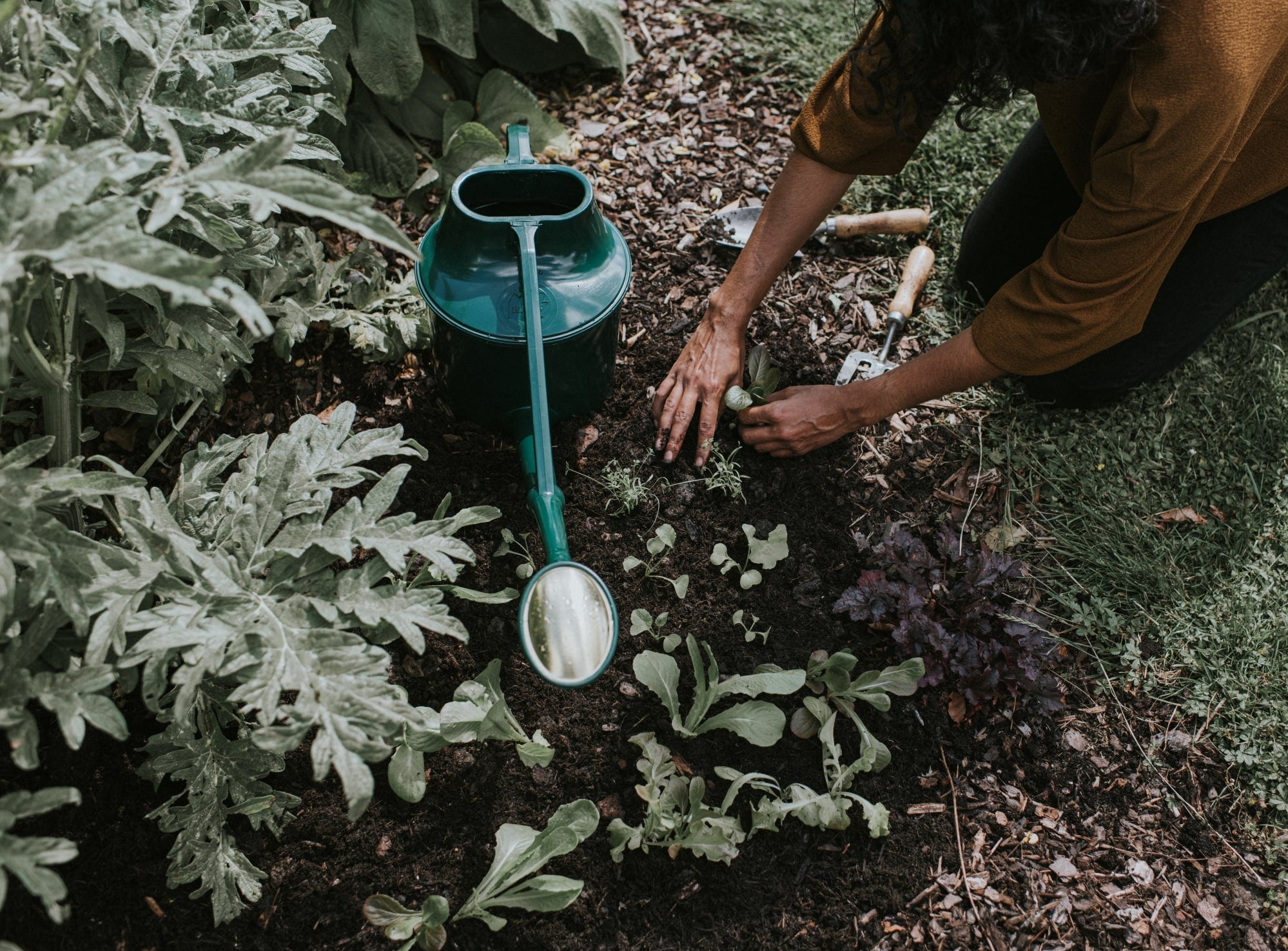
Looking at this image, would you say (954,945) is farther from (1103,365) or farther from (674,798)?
(1103,365)

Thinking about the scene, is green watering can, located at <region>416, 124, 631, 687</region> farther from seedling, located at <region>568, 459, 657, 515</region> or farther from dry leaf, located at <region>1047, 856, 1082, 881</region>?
dry leaf, located at <region>1047, 856, 1082, 881</region>

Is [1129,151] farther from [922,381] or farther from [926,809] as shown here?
[926,809]

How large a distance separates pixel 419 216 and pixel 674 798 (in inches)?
67.4

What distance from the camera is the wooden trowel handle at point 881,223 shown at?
8.66 feet

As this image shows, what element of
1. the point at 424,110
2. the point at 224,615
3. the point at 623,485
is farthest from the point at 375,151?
the point at 224,615

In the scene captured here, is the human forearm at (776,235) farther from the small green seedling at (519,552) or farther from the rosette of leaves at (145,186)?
the rosette of leaves at (145,186)

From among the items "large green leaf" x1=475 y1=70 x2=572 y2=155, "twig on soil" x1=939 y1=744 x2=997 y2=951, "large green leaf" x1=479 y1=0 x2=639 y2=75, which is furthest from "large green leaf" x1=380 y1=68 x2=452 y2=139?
"twig on soil" x1=939 y1=744 x2=997 y2=951

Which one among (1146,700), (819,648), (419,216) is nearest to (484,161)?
(419,216)

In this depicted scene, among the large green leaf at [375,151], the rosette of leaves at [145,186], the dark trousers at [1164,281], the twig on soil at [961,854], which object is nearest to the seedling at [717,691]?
the twig on soil at [961,854]

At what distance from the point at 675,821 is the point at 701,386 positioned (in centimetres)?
99

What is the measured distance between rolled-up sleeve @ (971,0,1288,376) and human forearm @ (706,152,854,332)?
50 cm

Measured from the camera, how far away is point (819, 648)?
2049 mm

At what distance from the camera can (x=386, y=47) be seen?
7.93 feet

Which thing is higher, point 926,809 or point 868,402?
point 868,402
